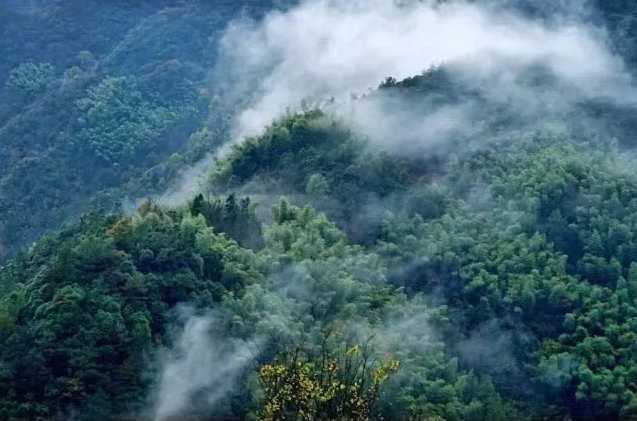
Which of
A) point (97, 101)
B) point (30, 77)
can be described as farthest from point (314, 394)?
point (30, 77)

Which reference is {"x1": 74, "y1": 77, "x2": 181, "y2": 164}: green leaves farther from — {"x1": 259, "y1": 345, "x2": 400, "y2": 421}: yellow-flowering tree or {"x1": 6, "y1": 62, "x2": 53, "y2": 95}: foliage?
{"x1": 259, "y1": 345, "x2": 400, "y2": 421}: yellow-flowering tree

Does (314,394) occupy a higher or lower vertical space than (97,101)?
lower

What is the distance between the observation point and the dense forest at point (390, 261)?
20.0 meters

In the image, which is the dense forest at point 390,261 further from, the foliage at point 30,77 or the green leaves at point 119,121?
the foliage at point 30,77

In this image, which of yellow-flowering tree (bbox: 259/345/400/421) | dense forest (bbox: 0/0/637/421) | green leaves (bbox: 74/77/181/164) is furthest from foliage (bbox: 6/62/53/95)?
yellow-flowering tree (bbox: 259/345/400/421)

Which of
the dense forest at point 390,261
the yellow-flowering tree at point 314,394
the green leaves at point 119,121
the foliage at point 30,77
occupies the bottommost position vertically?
the yellow-flowering tree at point 314,394

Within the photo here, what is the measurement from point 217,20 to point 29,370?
145 ft

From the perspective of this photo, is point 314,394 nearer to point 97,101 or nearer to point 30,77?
point 97,101

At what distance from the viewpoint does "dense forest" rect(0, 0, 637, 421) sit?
20.0 m

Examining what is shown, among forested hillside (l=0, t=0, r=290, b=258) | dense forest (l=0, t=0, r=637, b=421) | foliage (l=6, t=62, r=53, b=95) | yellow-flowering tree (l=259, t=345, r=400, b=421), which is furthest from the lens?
foliage (l=6, t=62, r=53, b=95)

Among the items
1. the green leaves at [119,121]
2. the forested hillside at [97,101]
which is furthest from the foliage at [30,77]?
the green leaves at [119,121]

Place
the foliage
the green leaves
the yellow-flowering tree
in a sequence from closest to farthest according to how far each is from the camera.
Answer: the yellow-flowering tree < the green leaves < the foliage

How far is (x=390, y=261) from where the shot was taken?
26016 mm

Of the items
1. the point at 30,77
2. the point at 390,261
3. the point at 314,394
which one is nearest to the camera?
the point at 314,394
